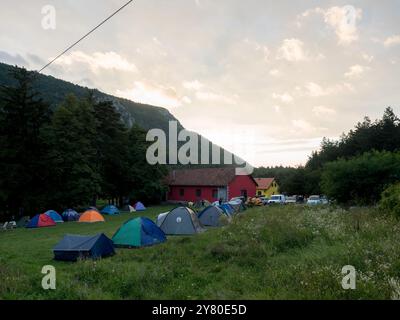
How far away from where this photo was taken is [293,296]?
6023 millimetres

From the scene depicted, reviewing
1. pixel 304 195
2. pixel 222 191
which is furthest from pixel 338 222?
pixel 304 195

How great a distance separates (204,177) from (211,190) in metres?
2.77

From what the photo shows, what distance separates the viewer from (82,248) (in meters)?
11.3

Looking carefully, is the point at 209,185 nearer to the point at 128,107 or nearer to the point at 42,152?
the point at 42,152

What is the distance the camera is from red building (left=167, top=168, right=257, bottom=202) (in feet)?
155

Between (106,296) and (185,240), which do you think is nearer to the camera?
(106,296)

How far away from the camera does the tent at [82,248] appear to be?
36.8 ft

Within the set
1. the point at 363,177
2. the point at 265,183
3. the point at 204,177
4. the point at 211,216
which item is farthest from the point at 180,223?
the point at 265,183

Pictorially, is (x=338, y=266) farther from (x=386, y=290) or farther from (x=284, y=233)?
(x=284, y=233)

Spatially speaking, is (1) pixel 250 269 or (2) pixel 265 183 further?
(2) pixel 265 183

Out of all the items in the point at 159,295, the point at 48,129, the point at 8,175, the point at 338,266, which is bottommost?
the point at 159,295

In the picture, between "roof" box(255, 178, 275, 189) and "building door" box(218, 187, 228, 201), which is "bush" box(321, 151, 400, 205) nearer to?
"building door" box(218, 187, 228, 201)

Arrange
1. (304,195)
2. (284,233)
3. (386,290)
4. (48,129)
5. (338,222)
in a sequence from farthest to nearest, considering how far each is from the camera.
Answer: (304,195)
(48,129)
(338,222)
(284,233)
(386,290)
